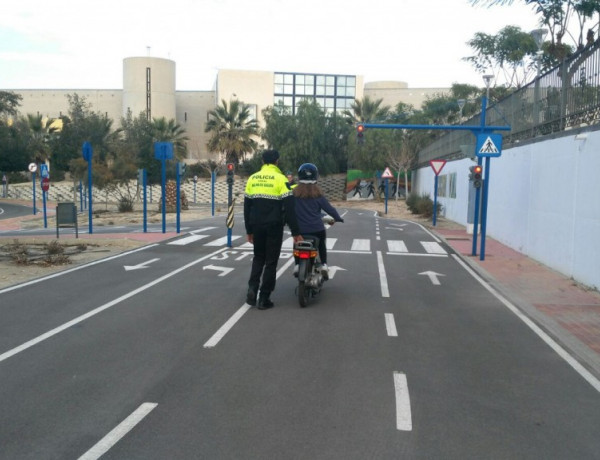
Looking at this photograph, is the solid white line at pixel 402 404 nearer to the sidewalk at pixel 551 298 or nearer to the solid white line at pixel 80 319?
the sidewalk at pixel 551 298

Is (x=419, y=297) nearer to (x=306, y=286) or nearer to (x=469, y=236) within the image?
(x=306, y=286)

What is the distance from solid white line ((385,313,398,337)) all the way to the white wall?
4.87 metres

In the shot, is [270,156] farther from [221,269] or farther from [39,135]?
[39,135]

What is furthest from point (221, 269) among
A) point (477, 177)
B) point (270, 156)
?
point (477, 177)

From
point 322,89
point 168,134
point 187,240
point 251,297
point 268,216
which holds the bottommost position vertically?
point 187,240

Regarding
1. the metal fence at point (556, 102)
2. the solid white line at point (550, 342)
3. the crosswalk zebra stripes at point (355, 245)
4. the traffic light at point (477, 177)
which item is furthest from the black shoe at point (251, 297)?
the traffic light at point (477, 177)

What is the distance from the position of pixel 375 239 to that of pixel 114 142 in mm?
39667

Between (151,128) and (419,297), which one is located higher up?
(151,128)

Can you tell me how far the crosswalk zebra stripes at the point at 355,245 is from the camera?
17.3m

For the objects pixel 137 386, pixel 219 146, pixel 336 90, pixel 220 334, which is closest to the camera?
pixel 137 386

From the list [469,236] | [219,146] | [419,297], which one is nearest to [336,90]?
[219,146]

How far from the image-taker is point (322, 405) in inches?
206

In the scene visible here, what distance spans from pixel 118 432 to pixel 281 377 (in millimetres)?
1835

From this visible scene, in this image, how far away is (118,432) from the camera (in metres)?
4.59
